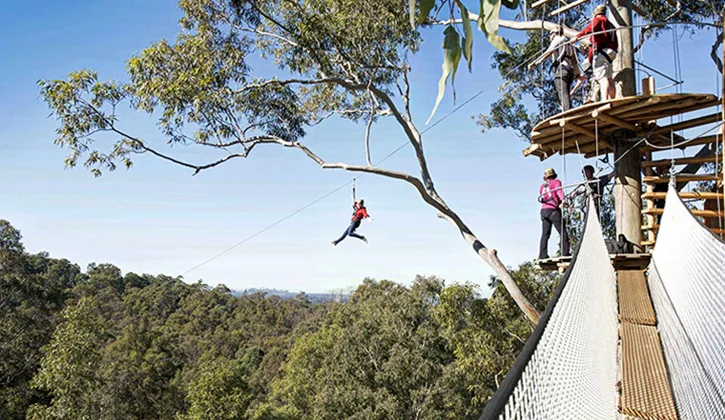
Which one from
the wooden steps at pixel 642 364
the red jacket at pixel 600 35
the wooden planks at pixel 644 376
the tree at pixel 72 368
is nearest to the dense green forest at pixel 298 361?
the tree at pixel 72 368

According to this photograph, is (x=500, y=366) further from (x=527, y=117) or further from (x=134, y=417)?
(x=134, y=417)

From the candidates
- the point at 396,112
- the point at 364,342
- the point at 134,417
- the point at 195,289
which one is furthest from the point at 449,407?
the point at 195,289

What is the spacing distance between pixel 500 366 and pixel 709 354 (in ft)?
29.6

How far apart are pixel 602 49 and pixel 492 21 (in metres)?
4.97

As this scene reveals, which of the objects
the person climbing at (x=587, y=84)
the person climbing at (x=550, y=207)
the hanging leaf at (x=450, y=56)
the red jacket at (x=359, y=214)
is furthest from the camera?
the red jacket at (x=359, y=214)

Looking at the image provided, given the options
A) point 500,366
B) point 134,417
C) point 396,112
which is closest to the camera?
point 396,112

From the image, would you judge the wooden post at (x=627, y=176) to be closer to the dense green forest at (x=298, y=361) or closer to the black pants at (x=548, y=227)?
the black pants at (x=548, y=227)

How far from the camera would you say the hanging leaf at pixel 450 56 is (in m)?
0.67

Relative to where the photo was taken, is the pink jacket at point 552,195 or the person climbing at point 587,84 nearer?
the pink jacket at point 552,195

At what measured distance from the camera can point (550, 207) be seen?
16.7 feet

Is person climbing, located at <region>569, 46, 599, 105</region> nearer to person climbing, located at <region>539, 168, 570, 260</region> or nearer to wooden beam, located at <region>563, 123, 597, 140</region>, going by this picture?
wooden beam, located at <region>563, 123, 597, 140</region>

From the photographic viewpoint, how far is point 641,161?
18.1ft

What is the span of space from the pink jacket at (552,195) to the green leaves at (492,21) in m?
4.60

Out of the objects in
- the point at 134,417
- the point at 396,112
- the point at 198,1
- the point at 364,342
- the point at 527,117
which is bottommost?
the point at 134,417
